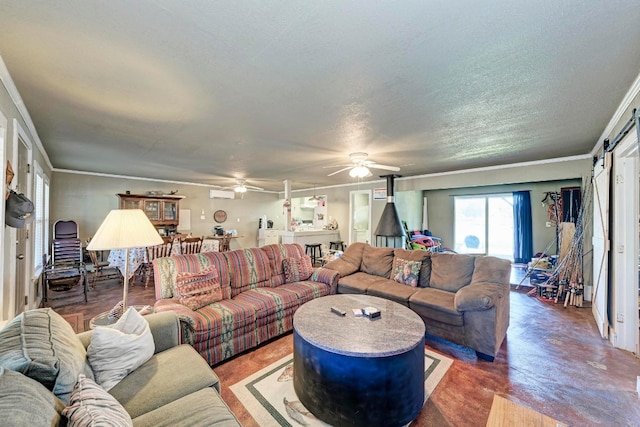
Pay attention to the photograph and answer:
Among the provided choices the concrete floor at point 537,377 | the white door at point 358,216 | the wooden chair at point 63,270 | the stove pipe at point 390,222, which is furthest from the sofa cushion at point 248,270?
the white door at point 358,216

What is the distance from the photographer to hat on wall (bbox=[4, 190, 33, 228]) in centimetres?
213

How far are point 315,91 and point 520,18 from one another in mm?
1309

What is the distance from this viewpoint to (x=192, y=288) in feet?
8.83

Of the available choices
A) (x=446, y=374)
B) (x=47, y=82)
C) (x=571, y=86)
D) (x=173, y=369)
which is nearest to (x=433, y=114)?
(x=571, y=86)

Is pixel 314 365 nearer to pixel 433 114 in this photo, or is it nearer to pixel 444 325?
pixel 444 325

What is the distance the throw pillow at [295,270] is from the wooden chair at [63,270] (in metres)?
3.16

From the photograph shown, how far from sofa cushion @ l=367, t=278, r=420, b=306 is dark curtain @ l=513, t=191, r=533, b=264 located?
520cm

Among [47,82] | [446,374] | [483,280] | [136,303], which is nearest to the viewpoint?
[47,82]

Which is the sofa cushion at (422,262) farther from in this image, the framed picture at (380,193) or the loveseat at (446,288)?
the framed picture at (380,193)

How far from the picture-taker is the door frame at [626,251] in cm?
262

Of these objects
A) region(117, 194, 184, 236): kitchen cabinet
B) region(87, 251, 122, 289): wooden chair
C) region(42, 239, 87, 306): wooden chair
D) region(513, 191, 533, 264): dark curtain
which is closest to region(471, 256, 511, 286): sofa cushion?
region(513, 191, 533, 264): dark curtain

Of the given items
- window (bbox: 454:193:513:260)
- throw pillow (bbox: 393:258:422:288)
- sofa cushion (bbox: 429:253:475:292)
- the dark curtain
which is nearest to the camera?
sofa cushion (bbox: 429:253:475:292)

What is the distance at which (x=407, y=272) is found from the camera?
3611 millimetres

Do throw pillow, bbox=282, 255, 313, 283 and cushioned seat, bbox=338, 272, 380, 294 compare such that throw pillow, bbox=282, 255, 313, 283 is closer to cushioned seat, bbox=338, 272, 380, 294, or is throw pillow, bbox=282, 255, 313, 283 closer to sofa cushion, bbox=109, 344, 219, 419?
cushioned seat, bbox=338, 272, 380, 294
